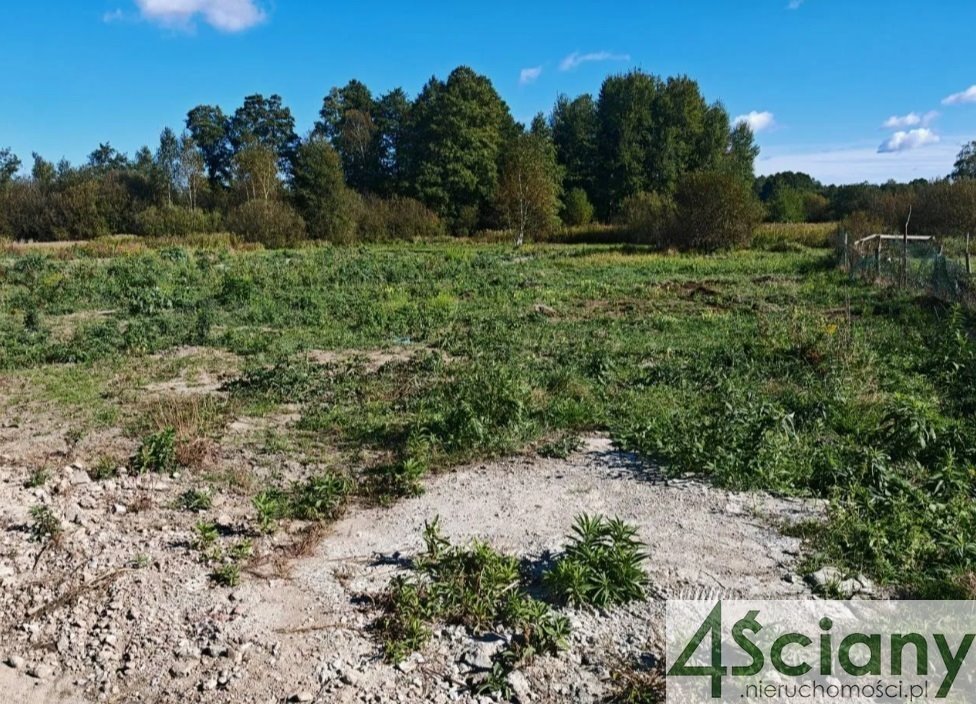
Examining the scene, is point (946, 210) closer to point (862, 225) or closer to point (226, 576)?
point (862, 225)

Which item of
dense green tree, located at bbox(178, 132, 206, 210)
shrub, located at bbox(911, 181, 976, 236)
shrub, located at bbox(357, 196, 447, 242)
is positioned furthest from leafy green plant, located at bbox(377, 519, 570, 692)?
dense green tree, located at bbox(178, 132, 206, 210)

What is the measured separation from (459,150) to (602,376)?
1573 inches

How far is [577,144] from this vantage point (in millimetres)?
52344

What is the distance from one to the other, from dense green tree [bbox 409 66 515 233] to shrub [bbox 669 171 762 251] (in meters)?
15.8

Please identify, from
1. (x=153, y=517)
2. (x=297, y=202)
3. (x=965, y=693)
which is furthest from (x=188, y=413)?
(x=297, y=202)

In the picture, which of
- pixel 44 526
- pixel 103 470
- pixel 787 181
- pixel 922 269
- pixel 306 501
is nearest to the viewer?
pixel 44 526

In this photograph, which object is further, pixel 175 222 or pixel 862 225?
pixel 175 222

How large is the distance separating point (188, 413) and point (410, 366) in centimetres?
278

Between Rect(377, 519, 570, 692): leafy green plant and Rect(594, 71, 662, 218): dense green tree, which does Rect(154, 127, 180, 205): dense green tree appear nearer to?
Rect(594, 71, 662, 218): dense green tree

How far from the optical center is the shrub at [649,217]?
32438mm

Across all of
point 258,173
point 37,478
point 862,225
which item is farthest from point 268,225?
point 37,478

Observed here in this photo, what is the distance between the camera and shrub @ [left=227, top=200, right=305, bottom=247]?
34500mm

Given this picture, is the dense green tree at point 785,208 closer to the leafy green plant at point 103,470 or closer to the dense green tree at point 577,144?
the dense green tree at point 577,144

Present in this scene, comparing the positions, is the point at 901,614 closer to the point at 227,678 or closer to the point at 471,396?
the point at 227,678
